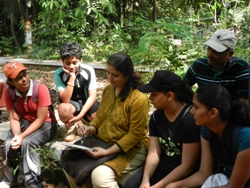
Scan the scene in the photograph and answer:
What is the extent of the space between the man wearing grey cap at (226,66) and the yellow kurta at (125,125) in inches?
23.6

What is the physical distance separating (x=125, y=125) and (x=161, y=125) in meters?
0.35

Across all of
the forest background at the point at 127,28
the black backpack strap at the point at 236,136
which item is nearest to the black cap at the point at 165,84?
the black backpack strap at the point at 236,136

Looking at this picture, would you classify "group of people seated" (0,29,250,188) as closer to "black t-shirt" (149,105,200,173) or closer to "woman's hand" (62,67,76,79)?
"black t-shirt" (149,105,200,173)

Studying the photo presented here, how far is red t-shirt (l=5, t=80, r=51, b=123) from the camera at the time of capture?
3.29 meters

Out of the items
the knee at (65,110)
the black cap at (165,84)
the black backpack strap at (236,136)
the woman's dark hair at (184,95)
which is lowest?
the knee at (65,110)

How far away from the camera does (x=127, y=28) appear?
10070mm

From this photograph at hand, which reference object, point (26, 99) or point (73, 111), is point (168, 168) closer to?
point (73, 111)

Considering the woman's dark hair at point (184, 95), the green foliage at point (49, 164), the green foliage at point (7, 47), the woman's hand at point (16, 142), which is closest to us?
the woman's dark hair at point (184, 95)

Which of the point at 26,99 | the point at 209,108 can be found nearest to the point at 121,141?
the point at 209,108

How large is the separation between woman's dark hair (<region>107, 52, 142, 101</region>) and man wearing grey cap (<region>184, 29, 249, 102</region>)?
616mm

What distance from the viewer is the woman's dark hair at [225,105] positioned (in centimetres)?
195

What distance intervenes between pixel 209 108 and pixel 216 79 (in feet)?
2.46

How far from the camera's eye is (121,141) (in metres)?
2.62

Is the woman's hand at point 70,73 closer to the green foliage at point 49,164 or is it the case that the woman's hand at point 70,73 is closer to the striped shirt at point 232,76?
the green foliage at point 49,164
